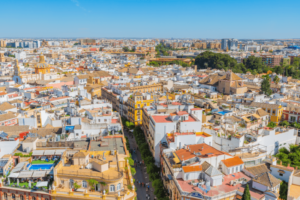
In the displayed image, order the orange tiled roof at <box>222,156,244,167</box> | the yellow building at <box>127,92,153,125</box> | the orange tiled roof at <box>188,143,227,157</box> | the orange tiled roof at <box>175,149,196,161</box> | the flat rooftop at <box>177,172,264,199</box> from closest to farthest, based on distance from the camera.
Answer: the flat rooftop at <box>177,172,264,199</box> < the orange tiled roof at <box>222,156,244,167</box> < the orange tiled roof at <box>175,149,196,161</box> < the orange tiled roof at <box>188,143,227,157</box> < the yellow building at <box>127,92,153,125</box>

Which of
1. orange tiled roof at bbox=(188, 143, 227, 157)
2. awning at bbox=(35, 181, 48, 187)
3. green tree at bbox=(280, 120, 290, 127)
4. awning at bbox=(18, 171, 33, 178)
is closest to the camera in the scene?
awning at bbox=(35, 181, 48, 187)

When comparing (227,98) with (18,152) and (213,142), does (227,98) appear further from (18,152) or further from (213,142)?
(18,152)

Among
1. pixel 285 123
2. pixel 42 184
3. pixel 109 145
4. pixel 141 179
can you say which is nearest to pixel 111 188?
pixel 42 184

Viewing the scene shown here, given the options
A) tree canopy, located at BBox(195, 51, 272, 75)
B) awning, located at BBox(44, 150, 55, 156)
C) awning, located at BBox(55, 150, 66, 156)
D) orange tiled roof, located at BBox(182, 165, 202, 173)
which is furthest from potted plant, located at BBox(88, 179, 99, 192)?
tree canopy, located at BBox(195, 51, 272, 75)

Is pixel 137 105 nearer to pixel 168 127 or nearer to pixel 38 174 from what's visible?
pixel 168 127

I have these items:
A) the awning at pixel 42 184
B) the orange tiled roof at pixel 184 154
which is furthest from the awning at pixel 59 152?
the orange tiled roof at pixel 184 154

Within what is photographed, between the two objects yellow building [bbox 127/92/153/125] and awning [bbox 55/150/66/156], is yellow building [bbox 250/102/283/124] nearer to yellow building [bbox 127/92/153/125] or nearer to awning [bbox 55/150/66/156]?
yellow building [bbox 127/92/153/125]
